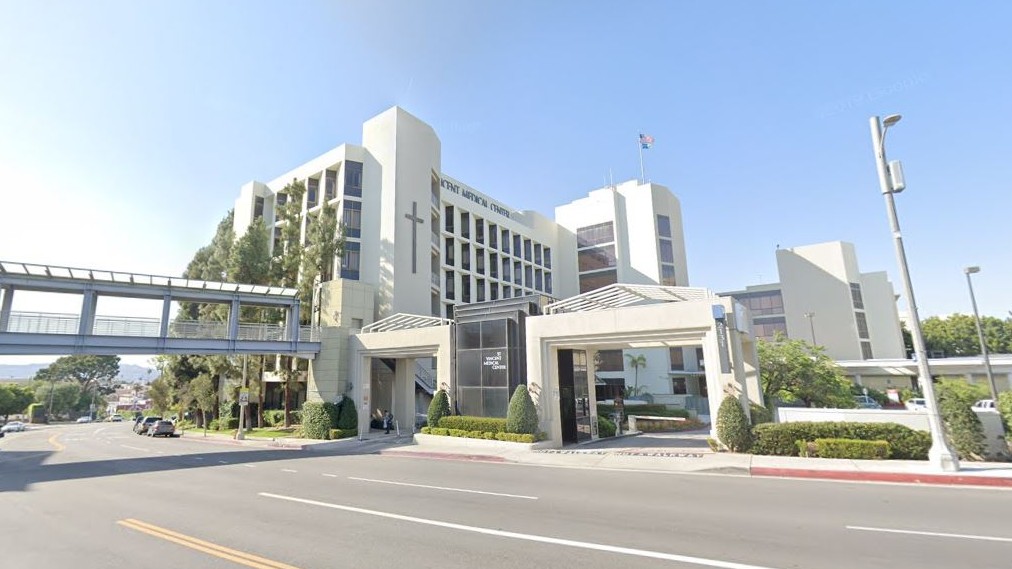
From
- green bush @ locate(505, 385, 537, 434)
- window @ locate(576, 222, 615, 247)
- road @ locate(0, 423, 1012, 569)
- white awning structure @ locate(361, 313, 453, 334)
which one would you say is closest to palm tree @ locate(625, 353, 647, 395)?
window @ locate(576, 222, 615, 247)

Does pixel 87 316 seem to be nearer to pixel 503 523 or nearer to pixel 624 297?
pixel 503 523

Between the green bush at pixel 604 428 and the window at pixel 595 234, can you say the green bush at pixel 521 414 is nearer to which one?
the green bush at pixel 604 428

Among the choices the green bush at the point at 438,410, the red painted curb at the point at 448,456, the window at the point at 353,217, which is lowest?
the red painted curb at the point at 448,456

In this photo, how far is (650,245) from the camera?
187 ft

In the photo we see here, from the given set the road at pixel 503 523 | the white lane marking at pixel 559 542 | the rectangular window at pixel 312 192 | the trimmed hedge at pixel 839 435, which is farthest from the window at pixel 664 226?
the white lane marking at pixel 559 542

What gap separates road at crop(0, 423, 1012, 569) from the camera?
6.53 m

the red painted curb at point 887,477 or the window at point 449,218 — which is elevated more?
the window at point 449,218

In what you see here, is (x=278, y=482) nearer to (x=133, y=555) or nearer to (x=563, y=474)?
(x=133, y=555)

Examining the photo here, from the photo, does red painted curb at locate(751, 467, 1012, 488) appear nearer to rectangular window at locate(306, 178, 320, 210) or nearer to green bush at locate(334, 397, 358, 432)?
green bush at locate(334, 397, 358, 432)

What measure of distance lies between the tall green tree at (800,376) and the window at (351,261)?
3251 centimetres

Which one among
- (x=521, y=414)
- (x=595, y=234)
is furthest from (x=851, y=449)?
(x=595, y=234)

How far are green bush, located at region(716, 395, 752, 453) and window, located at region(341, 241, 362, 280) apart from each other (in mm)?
32548

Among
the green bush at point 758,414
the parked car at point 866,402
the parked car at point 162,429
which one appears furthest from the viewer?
the parked car at point 866,402

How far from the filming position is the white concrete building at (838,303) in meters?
59.6
